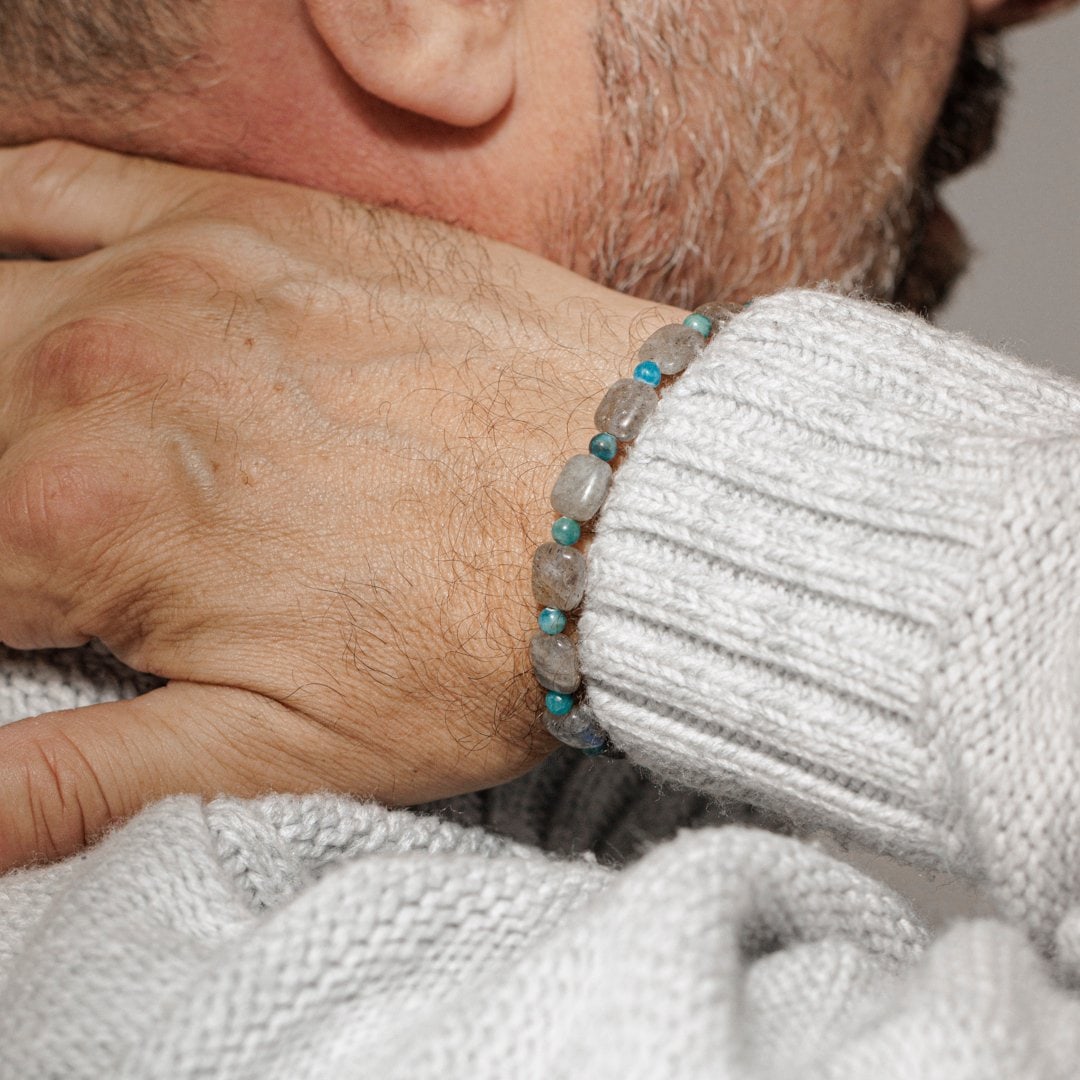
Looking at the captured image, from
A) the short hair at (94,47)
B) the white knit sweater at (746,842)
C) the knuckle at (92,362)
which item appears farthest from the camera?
the short hair at (94,47)

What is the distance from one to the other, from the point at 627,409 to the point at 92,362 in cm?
40

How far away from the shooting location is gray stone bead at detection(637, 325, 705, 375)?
29.8 inches

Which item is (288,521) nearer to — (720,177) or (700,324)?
(700,324)

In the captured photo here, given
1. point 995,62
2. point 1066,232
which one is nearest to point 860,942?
point 995,62

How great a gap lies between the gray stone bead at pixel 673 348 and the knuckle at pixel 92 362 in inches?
14.0

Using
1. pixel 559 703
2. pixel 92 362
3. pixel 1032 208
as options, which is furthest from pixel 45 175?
pixel 1032 208

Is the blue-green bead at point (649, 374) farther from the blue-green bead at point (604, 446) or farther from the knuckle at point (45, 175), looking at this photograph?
the knuckle at point (45, 175)

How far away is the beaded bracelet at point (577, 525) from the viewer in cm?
73

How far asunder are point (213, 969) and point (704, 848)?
0.23 metres

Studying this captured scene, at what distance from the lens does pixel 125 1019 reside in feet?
1.76

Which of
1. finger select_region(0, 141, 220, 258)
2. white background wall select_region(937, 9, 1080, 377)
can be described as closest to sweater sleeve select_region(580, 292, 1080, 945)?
finger select_region(0, 141, 220, 258)

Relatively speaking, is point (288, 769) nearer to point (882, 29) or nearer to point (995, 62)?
point (882, 29)

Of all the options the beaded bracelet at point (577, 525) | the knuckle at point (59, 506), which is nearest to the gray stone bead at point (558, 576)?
the beaded bracelet at point (577, 525)

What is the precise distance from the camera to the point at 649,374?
754mm
